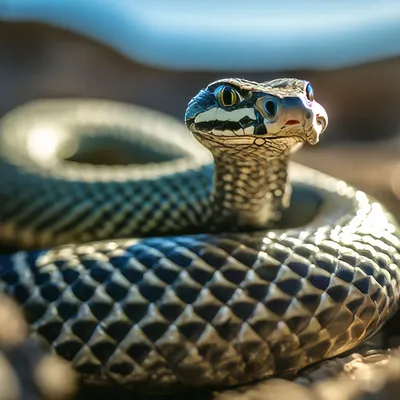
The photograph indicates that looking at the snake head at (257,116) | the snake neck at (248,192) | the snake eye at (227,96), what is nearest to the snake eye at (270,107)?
the snake head at (257,116)

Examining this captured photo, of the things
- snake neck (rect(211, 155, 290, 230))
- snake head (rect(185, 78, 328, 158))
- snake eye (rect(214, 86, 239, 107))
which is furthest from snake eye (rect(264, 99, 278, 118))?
snake neck (rect(211, 155, 290, 230))

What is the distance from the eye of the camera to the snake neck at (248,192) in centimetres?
277

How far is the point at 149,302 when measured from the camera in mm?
2201

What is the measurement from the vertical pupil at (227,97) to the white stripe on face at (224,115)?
4 cm

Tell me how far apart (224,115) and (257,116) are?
0.16m

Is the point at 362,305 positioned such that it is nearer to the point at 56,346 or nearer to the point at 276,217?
the point at 276,217

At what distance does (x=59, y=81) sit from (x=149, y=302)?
11.5 metres

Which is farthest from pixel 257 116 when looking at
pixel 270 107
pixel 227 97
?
pixel 227 97

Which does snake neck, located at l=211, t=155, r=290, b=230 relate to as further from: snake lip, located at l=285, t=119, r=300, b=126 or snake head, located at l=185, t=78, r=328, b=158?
snake lip, located at l=285, t=119, r=300, b=126

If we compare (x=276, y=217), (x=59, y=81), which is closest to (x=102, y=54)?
(x=59, y=81)

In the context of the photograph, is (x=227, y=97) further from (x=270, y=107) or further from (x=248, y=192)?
(x=248, y=192)

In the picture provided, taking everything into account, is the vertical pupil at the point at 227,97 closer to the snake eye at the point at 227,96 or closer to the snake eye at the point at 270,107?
the snake eye at the point at 227,96

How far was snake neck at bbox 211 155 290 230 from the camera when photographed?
109 inches

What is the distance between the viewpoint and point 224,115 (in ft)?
8.06
